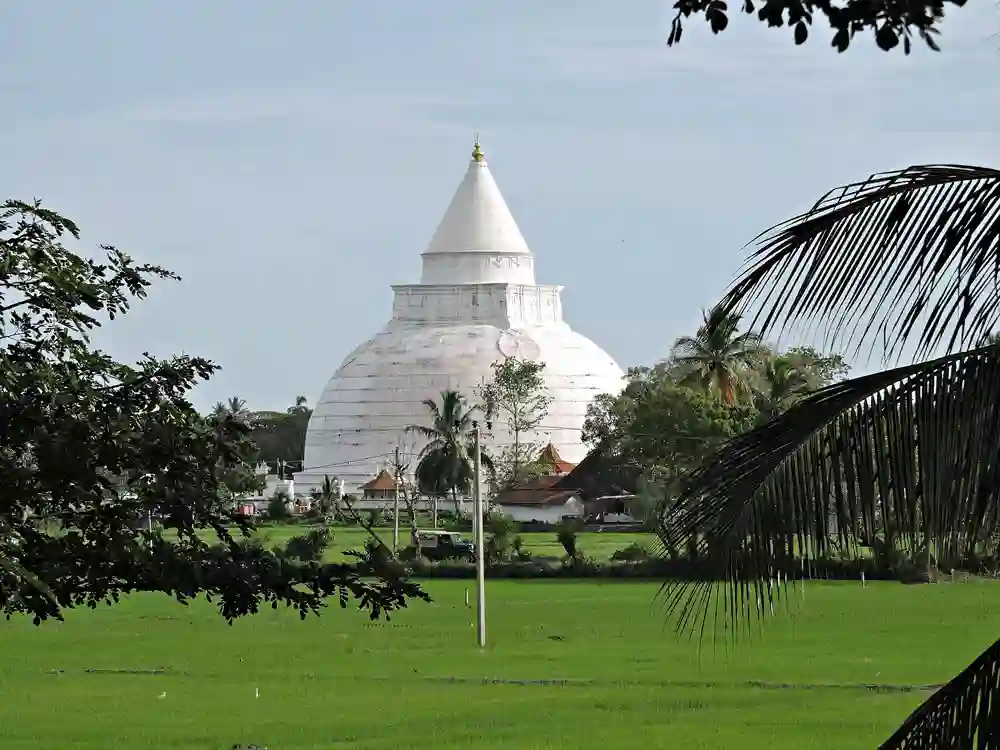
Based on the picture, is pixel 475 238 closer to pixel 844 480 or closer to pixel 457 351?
pixel 457 351

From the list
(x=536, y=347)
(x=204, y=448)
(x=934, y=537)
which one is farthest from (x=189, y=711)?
(x=536, y=347)

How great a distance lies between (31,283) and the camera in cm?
871

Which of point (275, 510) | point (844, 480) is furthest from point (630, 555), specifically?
point (844, 480)

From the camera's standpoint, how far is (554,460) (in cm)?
9756

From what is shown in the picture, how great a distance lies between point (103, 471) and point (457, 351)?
10057 cm

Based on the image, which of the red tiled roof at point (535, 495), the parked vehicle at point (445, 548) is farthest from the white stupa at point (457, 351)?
the parked vehicle at point (445, 548)

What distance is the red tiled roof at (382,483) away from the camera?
102 m

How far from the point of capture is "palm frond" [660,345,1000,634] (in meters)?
5.93

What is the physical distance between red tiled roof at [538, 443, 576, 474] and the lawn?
1613cm

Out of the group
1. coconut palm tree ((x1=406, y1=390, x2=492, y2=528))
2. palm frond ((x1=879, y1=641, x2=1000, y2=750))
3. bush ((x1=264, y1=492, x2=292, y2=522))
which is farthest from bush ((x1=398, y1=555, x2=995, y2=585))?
palm frond ((x1=879, y1=641, x2=1000, y2=750))

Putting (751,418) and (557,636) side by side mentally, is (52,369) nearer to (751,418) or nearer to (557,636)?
(557,636)

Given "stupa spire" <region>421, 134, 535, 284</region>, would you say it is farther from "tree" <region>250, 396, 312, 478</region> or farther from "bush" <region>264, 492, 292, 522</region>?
"bush" <region>264, 492, 292, 522</region>

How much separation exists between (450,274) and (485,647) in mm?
80635

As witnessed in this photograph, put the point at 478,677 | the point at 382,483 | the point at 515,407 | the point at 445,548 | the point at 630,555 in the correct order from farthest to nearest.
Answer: the point at 382,483 → the point at 515,407 → the point at 445,548 → the point at 630,555 → the point at 478,677
